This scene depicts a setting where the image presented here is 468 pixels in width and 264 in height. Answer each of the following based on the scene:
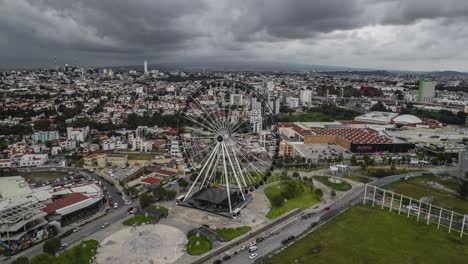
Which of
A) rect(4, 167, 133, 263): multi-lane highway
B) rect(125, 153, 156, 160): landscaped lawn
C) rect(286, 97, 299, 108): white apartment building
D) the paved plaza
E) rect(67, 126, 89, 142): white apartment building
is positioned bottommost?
rect(4, 167, 133, 263): multi-lane highway

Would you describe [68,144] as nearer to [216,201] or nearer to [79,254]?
[216,201]

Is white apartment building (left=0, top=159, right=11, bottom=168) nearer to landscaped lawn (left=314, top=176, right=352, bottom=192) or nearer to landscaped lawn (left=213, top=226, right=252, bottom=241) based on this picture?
landscaped lawn (left=213, top=226, right=252, bottom=241)

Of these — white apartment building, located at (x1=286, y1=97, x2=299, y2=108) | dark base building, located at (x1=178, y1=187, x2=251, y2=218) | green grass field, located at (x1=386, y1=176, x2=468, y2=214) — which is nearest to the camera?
dark base building, located at (x1=178, y1=187, x2=251, y2=218)

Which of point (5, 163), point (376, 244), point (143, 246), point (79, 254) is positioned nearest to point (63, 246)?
point (79, 254)

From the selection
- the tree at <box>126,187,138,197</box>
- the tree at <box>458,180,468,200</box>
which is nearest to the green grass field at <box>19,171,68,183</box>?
the tree at <box>126,187,138,197</box>

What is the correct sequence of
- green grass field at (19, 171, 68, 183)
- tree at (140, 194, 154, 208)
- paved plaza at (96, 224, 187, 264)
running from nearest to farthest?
paved plaza at (96, 224, 187, 264), tree at (140, 194, 154, 208), green grass field at (19, 171, 68, 183)

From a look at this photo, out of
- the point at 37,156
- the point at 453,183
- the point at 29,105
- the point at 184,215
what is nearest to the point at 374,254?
the point at 184,215
